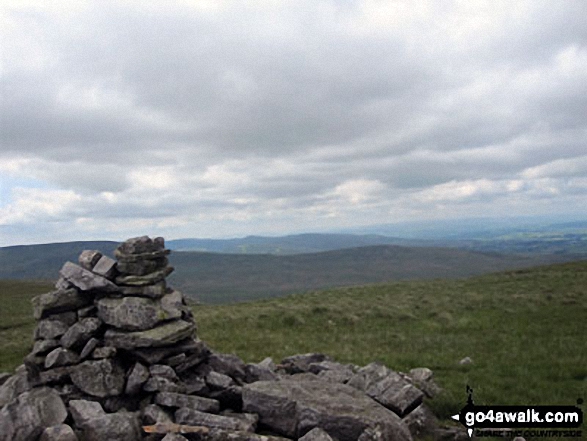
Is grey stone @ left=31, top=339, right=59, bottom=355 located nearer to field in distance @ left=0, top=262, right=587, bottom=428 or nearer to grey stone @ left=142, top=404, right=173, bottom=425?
grey stone @ left=142, top=404, right=173, bottom=425

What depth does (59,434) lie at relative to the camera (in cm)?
1150

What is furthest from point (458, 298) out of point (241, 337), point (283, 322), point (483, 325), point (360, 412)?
point (360, 412)

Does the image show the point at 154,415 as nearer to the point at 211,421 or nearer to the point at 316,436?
the point at 211,421

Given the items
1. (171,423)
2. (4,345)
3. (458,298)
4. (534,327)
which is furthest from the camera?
(458,298)

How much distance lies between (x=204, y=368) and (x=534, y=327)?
22.0 meters

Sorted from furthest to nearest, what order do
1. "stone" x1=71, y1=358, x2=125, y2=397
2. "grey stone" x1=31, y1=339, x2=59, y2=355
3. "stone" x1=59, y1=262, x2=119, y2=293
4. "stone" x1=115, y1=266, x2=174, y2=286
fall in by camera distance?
"stone" x1=115, y1=266, x2=174, y2=286
"stone" x1=59, y1=262, x2=119, y2=293
"grey stone" x1=31, y1=339, x2=59, y2=355
"stone" x1=71, y1=358, x2=125, y2=397

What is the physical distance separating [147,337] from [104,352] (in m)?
1.37

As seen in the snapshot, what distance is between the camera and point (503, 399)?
15.5m

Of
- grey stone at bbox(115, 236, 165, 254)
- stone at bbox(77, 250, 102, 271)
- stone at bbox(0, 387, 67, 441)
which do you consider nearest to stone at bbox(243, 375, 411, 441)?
stone at bbox(0, 387, 67, 441)

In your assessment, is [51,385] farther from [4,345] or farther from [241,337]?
[4,345]

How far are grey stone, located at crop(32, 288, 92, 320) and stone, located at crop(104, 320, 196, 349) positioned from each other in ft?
5.97

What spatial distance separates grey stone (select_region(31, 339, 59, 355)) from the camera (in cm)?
1430

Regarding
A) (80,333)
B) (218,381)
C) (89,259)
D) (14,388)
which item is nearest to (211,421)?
(218,381)

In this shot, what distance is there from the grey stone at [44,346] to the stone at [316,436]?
8.67m
